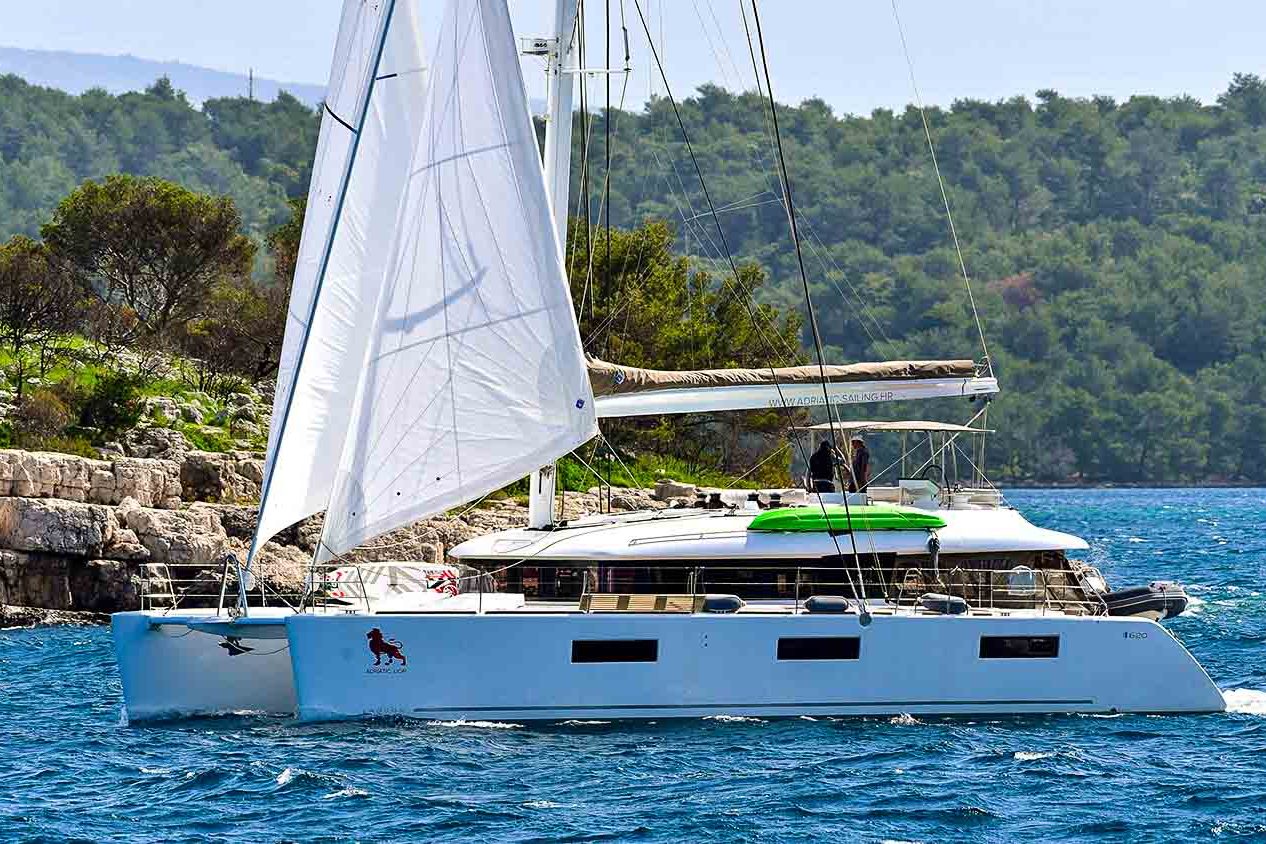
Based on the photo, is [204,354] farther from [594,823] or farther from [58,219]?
[594,823]

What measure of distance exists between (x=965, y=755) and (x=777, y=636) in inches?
93.1

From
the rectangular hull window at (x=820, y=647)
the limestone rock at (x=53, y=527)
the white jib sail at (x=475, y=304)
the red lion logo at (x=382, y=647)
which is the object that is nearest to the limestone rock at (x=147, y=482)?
the limestone rock at (x=53, y=527)

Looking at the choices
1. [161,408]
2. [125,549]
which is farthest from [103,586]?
[161,408]

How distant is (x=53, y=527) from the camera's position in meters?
31.4

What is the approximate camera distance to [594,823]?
16250 mm

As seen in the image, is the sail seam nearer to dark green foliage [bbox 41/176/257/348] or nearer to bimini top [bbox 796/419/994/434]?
bimini top [bbox 796/419/994/434]

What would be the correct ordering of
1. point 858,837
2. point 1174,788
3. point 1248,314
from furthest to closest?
point 1248,314, point 1174,788, point 858,837

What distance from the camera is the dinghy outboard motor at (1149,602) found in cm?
2227

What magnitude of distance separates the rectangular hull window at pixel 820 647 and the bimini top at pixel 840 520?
1.56 metres

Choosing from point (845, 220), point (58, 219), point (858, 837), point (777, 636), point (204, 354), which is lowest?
point (858, 837)

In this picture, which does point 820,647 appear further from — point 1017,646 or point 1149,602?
point 1149,602

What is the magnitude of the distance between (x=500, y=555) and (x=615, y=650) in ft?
6.83

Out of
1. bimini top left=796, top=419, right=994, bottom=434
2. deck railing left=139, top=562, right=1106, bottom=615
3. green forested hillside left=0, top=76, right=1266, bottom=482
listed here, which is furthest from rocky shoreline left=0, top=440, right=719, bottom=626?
green forested hillside left=0, top=76, right=1266, bottom=482

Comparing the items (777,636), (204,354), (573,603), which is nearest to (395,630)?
(573,603)
